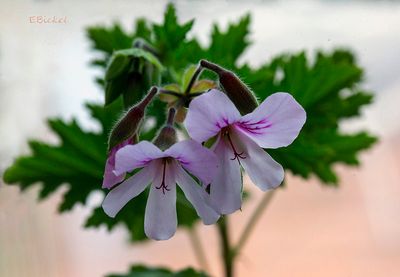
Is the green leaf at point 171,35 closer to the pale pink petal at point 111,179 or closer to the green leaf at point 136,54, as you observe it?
the green leaf at point 136,54

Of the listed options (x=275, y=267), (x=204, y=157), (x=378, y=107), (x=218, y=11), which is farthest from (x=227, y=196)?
(x=378, y=107)

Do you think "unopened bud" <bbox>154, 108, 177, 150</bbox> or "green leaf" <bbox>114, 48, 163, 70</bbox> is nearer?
"unopened bud" <bbox>154, 108, 177, 150</bbox>

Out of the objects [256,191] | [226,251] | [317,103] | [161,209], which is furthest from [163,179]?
[256,191]

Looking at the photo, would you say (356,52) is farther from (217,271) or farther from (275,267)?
(217,271)

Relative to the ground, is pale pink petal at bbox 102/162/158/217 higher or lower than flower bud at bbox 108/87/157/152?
lower

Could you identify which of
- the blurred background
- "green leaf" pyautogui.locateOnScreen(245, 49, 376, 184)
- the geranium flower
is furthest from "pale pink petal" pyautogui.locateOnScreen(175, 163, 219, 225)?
the blurred background

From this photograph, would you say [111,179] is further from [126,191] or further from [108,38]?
[108,38]

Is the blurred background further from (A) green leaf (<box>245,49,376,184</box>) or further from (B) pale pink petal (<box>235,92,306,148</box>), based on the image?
(B) pale pink petal (<box>235,92,306,148</box>)
